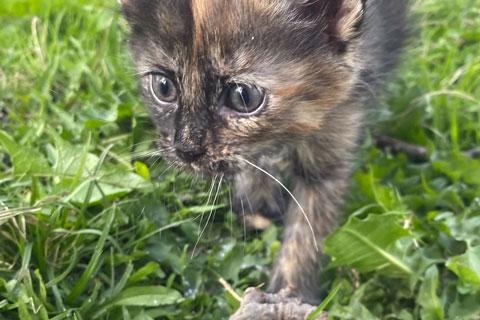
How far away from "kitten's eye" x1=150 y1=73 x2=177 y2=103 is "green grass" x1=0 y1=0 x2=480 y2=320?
29 cm

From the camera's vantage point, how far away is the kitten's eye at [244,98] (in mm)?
1728

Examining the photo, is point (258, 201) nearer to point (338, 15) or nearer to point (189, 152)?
point (189, 152)

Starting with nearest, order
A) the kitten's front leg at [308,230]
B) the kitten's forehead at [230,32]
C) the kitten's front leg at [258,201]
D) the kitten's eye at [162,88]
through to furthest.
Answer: the kitten's forehead at [230,32], the kitten's eye at [162,88], the kitten's front leg at [308,230], the kitten's front leg at [258,201]

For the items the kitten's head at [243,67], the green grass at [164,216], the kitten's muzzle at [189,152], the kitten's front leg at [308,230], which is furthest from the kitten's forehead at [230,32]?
the kitten's front leg at [308,230]

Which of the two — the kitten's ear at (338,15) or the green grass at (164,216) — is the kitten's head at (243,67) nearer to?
the kitten's ear at (338,15)

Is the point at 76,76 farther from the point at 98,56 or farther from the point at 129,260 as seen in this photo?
the point at 129,260

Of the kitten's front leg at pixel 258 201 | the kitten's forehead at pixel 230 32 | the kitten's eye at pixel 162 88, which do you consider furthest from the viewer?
the kitten's front leg at pixel 258 201

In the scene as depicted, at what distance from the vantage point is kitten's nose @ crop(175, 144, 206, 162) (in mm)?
1749

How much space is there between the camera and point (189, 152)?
5.77ft

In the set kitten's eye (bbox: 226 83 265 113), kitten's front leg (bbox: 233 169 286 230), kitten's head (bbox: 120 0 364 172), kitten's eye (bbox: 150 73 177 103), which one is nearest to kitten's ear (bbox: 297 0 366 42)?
kitten's head (bbox: 120 0 364 172)

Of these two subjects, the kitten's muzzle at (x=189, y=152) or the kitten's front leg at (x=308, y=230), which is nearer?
the kitten's muzzle at (x=189, y=152)

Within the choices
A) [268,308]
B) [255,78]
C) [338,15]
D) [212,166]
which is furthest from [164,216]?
[338,15]

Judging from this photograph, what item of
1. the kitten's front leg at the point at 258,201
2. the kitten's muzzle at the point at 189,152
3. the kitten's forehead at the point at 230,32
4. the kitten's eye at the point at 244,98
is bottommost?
the kitten's front leg at the point at 258,201

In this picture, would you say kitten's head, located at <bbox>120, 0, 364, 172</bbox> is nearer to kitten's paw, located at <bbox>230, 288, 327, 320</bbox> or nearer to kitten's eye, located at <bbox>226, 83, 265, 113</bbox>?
kitten's eye, located at <bbox>226, 83, 265, 113</bbox>
